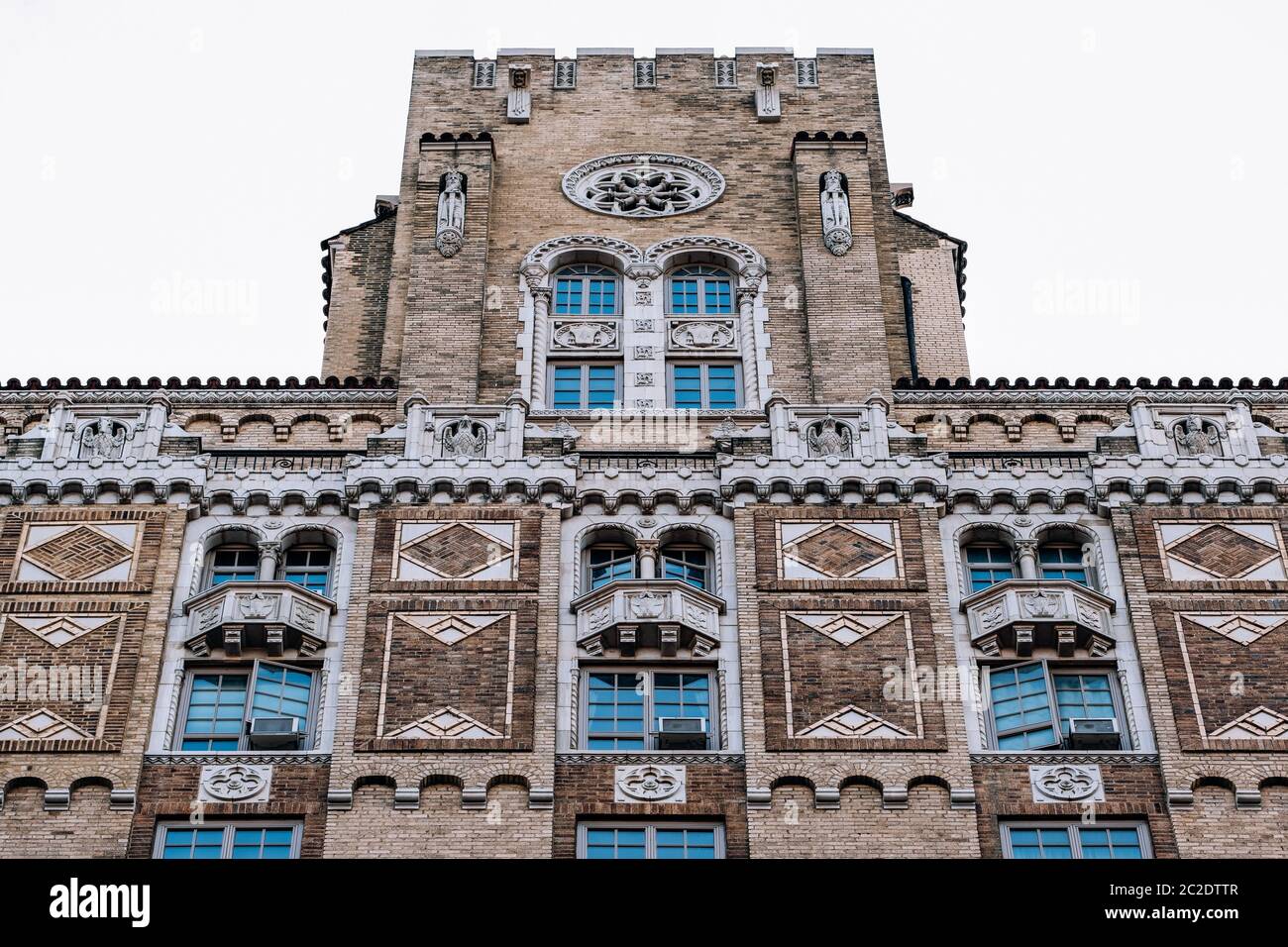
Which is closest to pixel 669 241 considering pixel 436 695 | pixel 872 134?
pixel 872 134

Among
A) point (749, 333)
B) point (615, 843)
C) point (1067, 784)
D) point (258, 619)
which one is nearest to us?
point (615, 843)

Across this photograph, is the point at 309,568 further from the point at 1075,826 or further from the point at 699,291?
the point at 1075,826

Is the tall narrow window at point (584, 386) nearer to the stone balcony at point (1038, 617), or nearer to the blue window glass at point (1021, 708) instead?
the stone balcony at point (1038, 617)

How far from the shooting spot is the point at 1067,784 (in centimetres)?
3353

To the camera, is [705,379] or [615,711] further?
[705,379]

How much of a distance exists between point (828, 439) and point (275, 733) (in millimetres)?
10060

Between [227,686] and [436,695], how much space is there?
3194mm

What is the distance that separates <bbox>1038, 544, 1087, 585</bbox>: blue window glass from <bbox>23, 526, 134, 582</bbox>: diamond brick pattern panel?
13.7m

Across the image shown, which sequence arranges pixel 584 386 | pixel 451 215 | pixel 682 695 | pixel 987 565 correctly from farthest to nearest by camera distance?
pixel 451 215 < pixel 584 386 < pixel 987 565 < pixel 682 695

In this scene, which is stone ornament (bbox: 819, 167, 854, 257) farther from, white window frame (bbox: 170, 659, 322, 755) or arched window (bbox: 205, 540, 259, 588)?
white window frame (bbox: 170, 659, 322, 755)

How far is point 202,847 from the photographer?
32969 mm

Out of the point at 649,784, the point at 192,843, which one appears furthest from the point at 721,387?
the point at 192,843

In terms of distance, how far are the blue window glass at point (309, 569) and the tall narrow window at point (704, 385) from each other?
22.6 ft

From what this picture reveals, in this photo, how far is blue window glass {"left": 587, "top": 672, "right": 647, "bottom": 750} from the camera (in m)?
34.4
